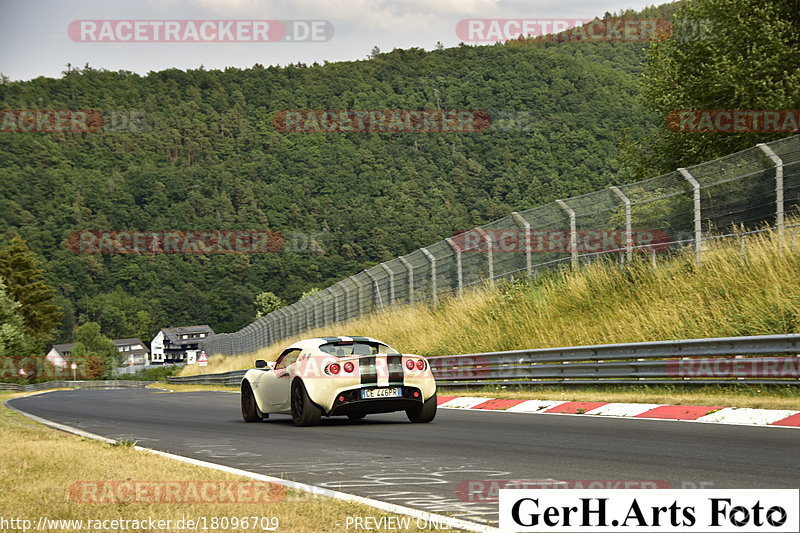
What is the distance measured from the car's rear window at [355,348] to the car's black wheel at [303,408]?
0.64 metres

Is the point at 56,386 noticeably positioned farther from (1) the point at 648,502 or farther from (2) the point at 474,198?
(1) the point at 648,502

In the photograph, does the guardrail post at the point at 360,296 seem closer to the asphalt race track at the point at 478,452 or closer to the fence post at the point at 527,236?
the fence post at the point at 527,236

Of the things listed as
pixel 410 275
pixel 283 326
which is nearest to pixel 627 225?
pixel 410 275

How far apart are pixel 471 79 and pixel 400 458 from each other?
125m

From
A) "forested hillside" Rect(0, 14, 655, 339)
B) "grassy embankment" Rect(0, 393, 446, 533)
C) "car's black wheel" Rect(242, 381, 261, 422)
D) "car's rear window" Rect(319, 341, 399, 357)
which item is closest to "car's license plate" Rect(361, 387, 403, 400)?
"car's rear window" Rect(319, 341, 399, 357)

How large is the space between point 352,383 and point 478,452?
3642mm

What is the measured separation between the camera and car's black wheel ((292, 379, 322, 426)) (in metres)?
12.8

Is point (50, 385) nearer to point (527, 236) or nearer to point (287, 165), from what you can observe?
point (287, 165)

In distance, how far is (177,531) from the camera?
A: 514 cm

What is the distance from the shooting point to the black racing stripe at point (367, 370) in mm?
12523

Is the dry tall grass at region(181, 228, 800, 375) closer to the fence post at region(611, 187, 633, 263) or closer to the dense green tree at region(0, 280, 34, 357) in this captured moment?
the fence post at region(611, 187, 633, 263)

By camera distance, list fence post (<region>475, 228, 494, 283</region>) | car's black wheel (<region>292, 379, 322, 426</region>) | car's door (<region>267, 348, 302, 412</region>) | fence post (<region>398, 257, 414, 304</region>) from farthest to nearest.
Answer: fence post (<region>398, 257, 414, 304</region>), fence post (<region>475, 228, 494, 283</region>), car's door (<region>267, 348, 302, 412</region>), car's black wheel (<region>292, 379, 322, 426</region>)

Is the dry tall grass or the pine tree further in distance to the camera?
the pine tree

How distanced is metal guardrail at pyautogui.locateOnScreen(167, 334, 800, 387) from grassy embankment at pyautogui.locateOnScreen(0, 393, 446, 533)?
290 inches
